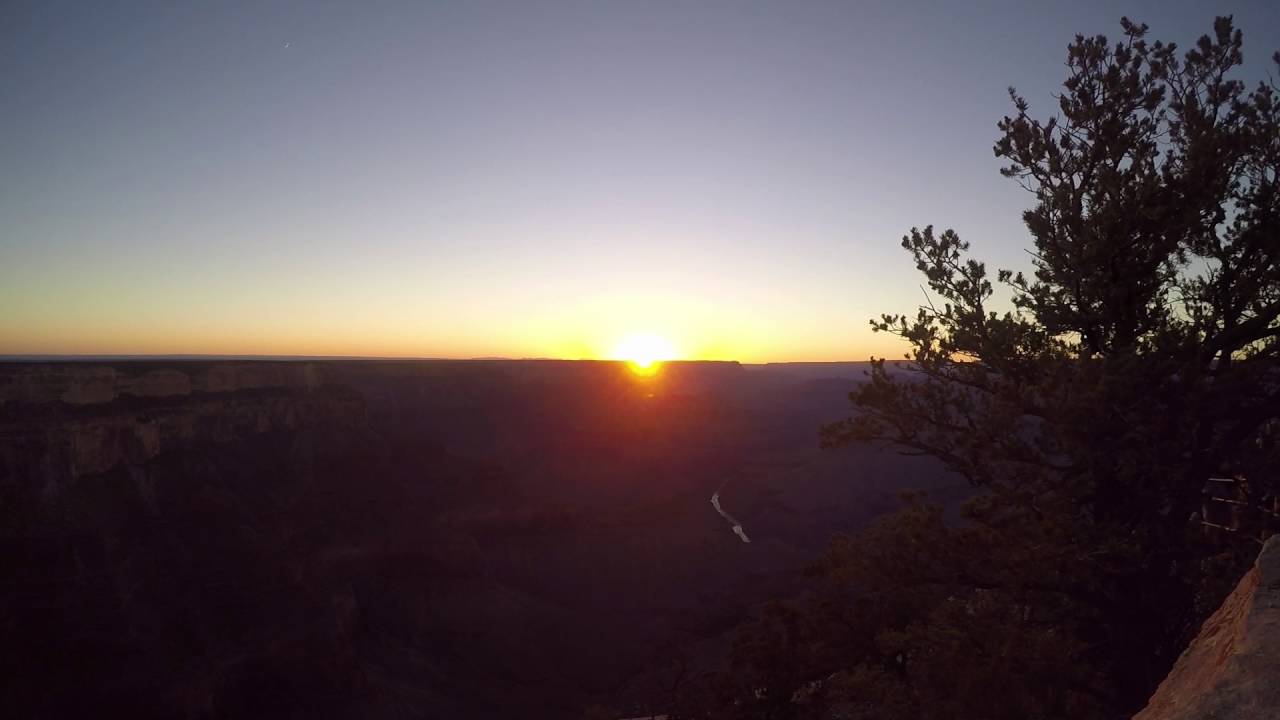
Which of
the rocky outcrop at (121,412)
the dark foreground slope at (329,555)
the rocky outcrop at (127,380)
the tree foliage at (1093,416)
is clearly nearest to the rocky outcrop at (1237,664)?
the tree foliage at (1093,416)

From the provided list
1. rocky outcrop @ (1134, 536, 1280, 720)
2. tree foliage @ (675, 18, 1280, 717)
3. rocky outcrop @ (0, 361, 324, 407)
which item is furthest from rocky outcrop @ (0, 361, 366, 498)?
rocky outcrop @ (1134, 536, 1280, 720)

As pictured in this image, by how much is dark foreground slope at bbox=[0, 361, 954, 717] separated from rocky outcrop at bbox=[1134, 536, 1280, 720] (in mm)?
13418

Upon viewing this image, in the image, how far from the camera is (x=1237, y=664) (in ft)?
12.1

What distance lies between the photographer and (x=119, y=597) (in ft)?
98.0

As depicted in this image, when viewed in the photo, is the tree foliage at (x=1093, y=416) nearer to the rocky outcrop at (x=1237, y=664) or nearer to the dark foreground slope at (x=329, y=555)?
the rocky outcrop at (x=1237, y=664)

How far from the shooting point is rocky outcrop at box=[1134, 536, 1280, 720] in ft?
11.0

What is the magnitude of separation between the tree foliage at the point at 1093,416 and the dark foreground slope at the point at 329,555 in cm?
841

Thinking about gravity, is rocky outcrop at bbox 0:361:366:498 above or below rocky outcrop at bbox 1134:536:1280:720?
below

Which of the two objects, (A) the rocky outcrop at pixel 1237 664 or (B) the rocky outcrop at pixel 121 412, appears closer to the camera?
(A) the rocky outcrop at pixel 1237 664

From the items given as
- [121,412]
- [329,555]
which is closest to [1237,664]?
[121,412]

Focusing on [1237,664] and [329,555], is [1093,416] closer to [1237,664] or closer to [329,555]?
[1237,664]

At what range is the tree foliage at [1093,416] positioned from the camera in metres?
9.50

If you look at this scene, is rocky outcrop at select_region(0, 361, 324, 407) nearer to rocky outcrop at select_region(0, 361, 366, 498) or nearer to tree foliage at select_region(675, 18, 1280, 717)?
rocky outcrop at select_region(0, 361, 366, 498)

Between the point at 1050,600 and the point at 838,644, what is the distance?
431cm
